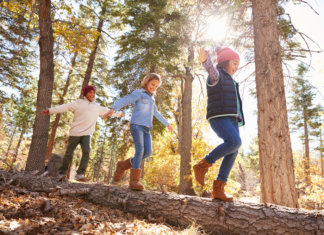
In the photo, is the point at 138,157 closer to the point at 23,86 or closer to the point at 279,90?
the point at 279,90

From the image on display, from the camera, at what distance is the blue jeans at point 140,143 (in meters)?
3.54

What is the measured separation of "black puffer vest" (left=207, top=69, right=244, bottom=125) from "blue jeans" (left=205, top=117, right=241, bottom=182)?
0.36 feet

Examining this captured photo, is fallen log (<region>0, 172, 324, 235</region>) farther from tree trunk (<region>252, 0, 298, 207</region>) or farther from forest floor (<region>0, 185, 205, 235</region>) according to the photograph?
tree trunk (<region>252, 0, 298, 207</region>)

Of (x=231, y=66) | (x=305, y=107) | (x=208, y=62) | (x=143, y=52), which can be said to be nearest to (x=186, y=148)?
(x=143, y=52)

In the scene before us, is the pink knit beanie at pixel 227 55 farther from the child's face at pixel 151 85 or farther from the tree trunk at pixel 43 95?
the tree trunk at pixel 43 95

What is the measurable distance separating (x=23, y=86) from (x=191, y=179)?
1192 centimetres

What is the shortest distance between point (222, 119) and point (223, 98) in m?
0.30

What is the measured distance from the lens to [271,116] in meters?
3.63

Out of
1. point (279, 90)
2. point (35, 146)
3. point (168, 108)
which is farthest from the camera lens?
point (168, 108)

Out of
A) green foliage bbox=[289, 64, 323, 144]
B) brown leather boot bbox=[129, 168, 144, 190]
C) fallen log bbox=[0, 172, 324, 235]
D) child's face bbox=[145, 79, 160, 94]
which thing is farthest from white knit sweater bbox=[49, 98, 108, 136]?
green foliage bbox=[289, 64, 323, 144]

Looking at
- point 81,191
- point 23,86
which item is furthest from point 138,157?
point 23,86

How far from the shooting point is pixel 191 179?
873 cm

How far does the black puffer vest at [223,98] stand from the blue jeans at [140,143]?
1247mm

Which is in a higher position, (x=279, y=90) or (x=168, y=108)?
(x=168, y=108)
